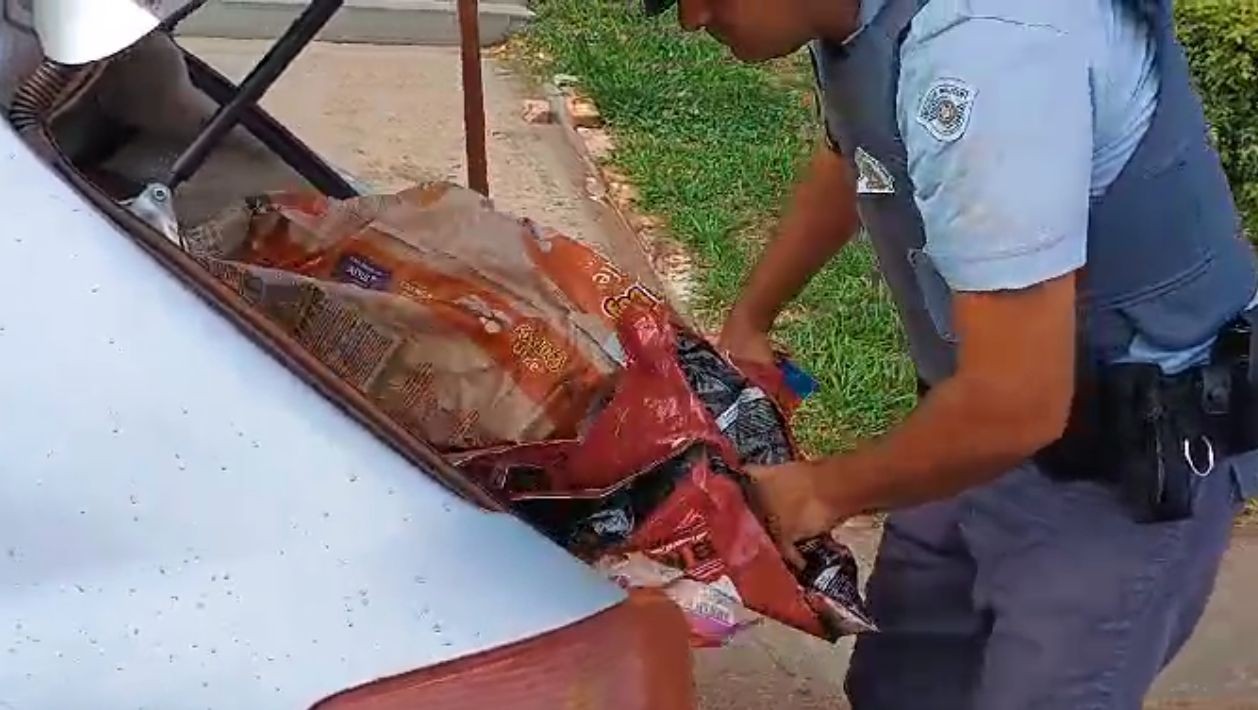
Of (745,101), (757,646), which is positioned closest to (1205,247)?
(757,646)

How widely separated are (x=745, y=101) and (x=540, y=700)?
495 cm

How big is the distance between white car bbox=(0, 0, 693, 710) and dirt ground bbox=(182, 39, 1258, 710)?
6.50 ft

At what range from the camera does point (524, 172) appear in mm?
5883

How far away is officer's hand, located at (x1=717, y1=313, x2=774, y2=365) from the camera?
2492 millimetres

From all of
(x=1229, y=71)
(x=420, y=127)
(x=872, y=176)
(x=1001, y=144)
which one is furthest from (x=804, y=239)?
(x=420, y=127)

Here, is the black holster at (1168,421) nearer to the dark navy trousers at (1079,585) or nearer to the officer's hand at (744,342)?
the dark navy trousers at (1079,585)

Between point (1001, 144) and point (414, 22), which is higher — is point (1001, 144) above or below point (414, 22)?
above

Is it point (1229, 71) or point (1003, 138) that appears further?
point (1229, 71)

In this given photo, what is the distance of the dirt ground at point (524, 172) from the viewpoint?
352 centimetres

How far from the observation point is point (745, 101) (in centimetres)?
631

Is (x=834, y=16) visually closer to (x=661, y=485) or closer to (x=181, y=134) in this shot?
(x=661, y=485)

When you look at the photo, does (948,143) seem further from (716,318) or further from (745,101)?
(745,101)

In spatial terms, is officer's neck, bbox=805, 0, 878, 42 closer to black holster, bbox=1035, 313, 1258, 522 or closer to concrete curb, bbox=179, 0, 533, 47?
black holster, bbox=1035, 313, 1258, 522

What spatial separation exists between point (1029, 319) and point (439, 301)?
65 cm
